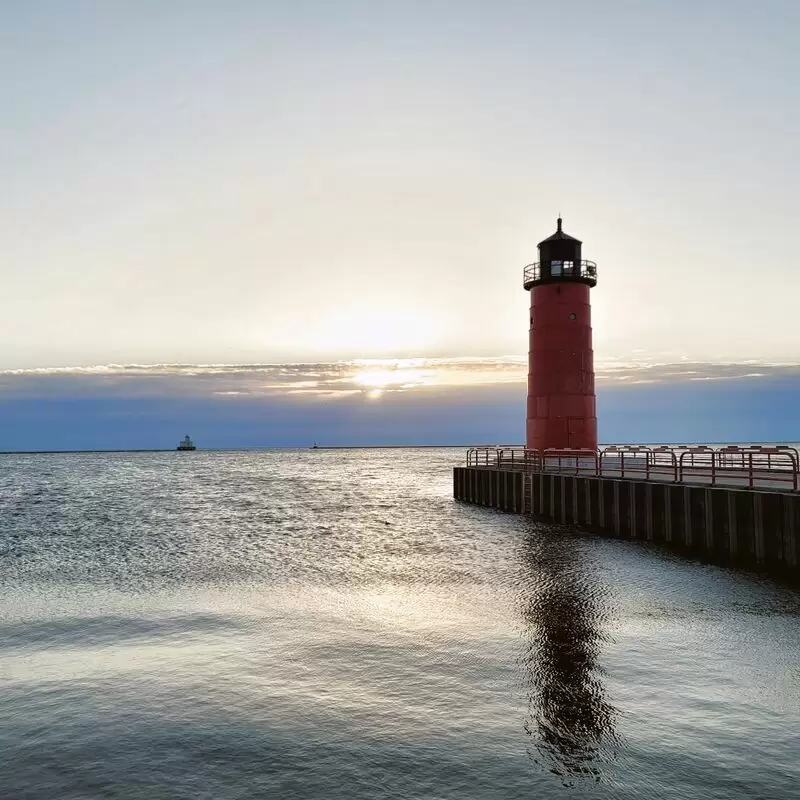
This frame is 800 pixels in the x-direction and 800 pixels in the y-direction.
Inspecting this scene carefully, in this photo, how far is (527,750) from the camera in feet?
25.9

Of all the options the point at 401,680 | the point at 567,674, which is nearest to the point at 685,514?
the point at 567,674

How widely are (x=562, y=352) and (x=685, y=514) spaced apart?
50.2 ft

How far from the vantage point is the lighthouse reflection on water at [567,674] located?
7.85m

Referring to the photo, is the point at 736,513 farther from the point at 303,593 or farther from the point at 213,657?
the point at 213,657

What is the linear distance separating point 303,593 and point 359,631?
14.7 ft

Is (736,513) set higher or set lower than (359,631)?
higher

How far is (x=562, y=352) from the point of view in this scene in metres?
36.1


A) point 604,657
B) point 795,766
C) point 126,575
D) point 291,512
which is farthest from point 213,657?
point 291,512

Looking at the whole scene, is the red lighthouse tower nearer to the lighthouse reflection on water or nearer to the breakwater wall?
the breakwater wall

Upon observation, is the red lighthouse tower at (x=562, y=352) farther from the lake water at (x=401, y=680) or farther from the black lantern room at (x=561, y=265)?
the lake water at (x=401, y=680)

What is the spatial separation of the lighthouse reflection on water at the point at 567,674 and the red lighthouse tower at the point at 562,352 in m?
16.9

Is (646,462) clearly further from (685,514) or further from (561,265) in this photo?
(561,265)

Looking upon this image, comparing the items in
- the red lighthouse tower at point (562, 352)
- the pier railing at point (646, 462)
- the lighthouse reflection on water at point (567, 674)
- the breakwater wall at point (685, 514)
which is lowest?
the lighthouse reflection on water at point (567, 674)

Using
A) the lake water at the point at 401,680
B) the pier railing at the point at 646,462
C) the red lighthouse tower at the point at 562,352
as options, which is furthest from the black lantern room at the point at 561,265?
the lake water at the point at 401,680
